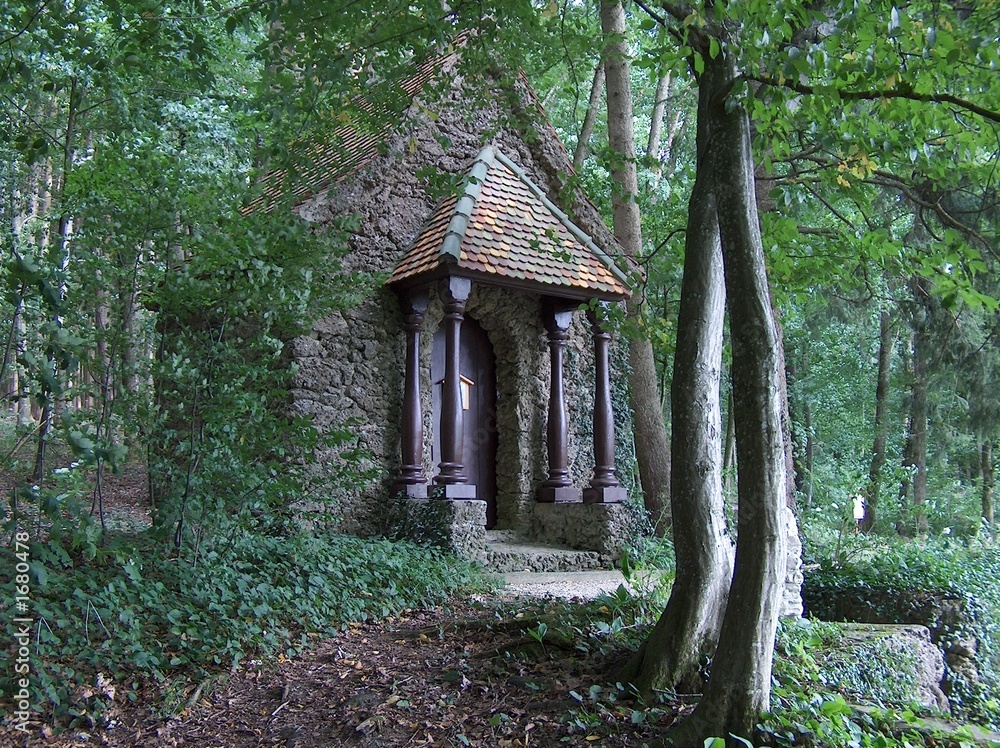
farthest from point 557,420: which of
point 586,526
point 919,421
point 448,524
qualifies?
point 919,421

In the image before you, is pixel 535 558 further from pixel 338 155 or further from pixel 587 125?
pixel 587 125

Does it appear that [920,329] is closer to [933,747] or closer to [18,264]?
[933,747]

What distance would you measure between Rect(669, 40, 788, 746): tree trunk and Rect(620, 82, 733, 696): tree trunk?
370mm

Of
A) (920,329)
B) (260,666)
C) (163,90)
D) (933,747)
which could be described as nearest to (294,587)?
(260,666)

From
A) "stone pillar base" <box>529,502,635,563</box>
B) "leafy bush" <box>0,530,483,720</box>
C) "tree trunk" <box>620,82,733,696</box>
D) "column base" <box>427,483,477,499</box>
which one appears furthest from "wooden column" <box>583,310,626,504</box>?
"tree trunk" <box>620,82,733,696</box>

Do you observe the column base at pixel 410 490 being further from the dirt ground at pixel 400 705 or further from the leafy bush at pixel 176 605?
the dirt ground at pixel 400 705

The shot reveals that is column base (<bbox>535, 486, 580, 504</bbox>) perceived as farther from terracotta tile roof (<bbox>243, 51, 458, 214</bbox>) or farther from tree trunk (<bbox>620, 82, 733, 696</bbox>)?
tree trunk (<bbox>620, 82, 733, 696</bbox>)

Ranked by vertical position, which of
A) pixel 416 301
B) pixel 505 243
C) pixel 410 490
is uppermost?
pixel 505 243

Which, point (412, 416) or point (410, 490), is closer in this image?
point (410, 490)

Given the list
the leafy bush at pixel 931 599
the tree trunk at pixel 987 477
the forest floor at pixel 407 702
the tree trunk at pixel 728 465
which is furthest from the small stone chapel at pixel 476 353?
the tree trunk at pixel 987 477

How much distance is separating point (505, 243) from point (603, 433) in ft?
9.16

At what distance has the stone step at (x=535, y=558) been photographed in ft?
28.3

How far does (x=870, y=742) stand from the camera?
3.34 metres

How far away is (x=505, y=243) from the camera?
9.24 m
